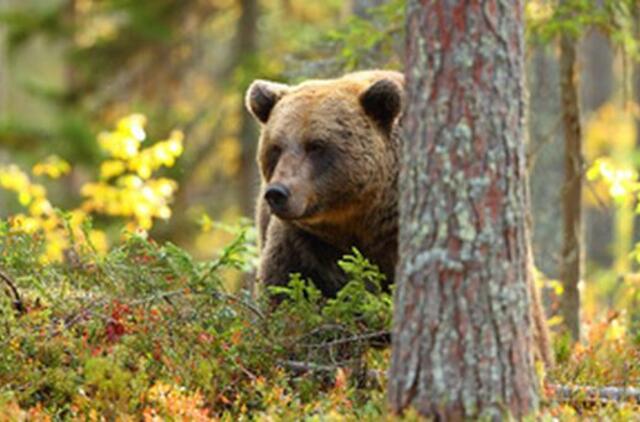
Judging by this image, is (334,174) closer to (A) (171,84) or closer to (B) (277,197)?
(B) (277,197)

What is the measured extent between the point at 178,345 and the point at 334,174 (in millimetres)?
1976

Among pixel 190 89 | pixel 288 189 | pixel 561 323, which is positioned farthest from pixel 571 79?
pixel 190 89

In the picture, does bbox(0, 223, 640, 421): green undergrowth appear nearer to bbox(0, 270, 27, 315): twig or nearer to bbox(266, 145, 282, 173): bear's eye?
bbox(0, 270, 27, 315): twig

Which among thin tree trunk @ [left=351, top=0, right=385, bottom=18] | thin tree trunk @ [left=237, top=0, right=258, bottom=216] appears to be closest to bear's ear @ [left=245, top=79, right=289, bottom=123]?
thin tree trunk @ [left=351, top=0, right=385, bottom=18]

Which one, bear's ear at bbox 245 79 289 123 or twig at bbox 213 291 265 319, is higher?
bear's ear at bbox 245 79 289 123

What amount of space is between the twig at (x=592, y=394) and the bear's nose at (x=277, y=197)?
210cm

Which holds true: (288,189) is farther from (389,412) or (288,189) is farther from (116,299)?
(389,412)

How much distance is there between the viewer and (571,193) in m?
9.52

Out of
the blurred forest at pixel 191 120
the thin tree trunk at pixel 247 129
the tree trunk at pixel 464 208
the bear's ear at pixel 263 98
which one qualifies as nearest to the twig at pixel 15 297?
the bear's ear at pixel 263 98

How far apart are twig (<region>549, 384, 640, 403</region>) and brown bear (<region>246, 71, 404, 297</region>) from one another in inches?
72.6

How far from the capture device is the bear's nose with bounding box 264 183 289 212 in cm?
688

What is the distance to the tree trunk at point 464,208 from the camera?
183 inches

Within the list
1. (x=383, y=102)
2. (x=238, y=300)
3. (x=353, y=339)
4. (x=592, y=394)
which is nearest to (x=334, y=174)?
(x=383, y=102)

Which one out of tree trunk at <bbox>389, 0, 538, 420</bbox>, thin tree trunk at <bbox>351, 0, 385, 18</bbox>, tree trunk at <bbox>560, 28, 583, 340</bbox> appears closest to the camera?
tree trunk at <bbox>389, 0, 538, 420</bbox>
